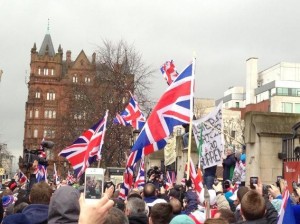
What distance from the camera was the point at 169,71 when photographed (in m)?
20.6

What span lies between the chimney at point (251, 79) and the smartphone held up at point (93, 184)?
261 ft

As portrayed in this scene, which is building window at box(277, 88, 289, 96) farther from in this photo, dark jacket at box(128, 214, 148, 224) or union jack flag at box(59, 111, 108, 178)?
dark jacket at box(128, 214, 148, 224)

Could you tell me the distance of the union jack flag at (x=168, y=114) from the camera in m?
10.3

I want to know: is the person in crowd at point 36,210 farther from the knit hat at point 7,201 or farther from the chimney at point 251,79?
the chimney at point 251,79

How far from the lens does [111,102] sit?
143 feet

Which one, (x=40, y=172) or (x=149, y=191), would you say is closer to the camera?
(x=149, y=191)

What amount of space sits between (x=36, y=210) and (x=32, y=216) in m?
0.09

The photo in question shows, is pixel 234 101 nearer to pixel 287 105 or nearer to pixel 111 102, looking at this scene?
pixel 287 105

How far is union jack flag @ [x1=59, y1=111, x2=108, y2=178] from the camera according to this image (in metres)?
14.3

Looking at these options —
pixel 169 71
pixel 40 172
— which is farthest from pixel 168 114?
pixel 169 71

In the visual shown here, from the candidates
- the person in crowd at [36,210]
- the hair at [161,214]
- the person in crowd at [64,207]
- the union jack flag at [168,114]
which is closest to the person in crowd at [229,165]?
the union jack flag at [168,114]

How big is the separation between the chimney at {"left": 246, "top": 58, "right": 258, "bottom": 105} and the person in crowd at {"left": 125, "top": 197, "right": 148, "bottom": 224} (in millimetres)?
77760

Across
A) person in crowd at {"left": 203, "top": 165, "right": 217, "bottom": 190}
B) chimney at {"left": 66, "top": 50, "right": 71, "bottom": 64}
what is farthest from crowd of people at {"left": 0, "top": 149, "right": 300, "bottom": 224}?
chimney at {"left": 66, "top": 50, "right": 71, "bottom": 64}

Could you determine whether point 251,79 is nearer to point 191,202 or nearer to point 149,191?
point 191,202
